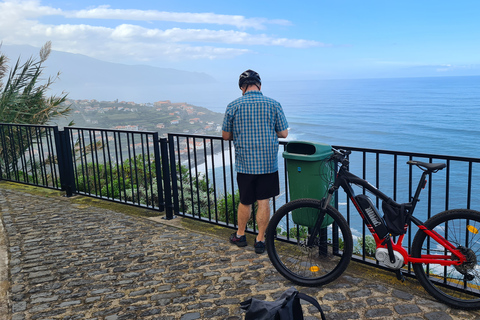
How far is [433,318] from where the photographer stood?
2.98 metres

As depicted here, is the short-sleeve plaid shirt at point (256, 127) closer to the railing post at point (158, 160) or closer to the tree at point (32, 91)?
the railing post at point (158, 160)

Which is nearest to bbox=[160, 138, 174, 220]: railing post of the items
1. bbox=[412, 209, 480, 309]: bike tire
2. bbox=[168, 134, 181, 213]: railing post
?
bbox=[168, 134, 181, 213]: railing post

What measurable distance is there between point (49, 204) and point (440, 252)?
5948 millimetres

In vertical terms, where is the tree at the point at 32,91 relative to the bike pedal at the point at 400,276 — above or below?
above

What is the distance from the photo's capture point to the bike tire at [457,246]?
3.07 meters

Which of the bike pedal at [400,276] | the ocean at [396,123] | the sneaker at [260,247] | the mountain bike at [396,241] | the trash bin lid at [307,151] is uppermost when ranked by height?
the trash bin lid at [307,151]

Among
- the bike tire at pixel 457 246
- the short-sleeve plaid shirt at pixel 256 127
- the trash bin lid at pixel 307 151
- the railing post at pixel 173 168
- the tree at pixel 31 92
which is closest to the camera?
the bike tire at pixel 457 246

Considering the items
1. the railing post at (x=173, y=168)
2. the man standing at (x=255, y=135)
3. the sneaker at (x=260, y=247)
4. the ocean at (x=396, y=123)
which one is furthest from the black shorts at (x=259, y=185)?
the ocean at (x=396, y=123)

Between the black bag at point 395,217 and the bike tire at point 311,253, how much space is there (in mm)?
339

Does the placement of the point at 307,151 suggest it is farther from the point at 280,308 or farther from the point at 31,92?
the point at 31,92

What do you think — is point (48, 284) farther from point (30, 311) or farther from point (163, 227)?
point (163, 227)

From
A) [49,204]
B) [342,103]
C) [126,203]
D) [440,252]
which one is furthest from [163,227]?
[342,103]

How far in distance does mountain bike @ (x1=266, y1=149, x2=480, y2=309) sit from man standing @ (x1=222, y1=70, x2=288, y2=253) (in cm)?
49

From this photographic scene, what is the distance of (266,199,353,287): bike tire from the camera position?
3504 millimetres
